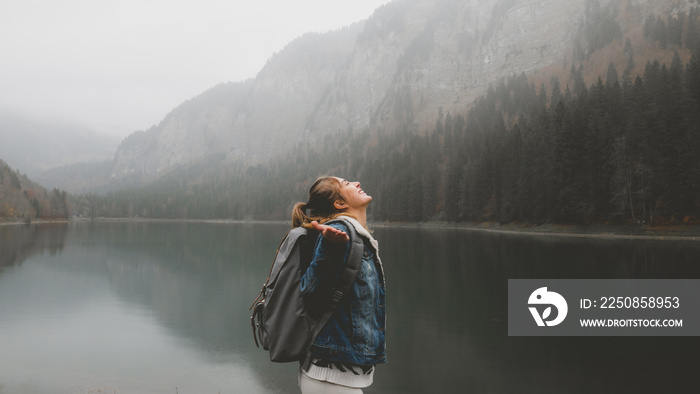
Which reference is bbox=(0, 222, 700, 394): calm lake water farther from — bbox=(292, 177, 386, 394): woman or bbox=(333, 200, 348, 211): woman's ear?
bbox=(333, 200, 348, 211): woman's ear

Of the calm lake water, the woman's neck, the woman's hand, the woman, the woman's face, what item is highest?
the woman's face

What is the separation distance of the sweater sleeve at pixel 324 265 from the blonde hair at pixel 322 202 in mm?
434

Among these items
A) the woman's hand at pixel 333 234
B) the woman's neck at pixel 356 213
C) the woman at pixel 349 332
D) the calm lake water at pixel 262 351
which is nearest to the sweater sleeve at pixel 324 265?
the woman at pixel 349 332

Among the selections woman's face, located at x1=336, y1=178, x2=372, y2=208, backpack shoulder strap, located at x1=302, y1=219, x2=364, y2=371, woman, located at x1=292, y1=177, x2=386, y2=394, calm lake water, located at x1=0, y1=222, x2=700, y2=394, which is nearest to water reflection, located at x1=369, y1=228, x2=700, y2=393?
calm lake water, located at x1=0, y1=222, x2=700, y2=394

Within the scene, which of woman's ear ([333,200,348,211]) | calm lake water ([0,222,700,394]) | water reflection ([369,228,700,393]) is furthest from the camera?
calm lake water ([0,222,700,394])

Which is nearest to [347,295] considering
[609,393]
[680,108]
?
[609,393]

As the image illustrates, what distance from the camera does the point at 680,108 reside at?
1884 inches

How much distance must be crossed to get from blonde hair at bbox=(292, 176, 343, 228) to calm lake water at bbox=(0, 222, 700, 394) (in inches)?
289

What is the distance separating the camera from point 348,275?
2.69 m

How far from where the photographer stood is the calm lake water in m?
9.52

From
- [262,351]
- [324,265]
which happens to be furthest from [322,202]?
[262,351]

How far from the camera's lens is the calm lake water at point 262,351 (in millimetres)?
9516

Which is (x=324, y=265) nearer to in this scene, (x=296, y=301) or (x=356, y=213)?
(x=296, y=301)

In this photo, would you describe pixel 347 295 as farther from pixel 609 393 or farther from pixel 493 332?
pixel 493 332
